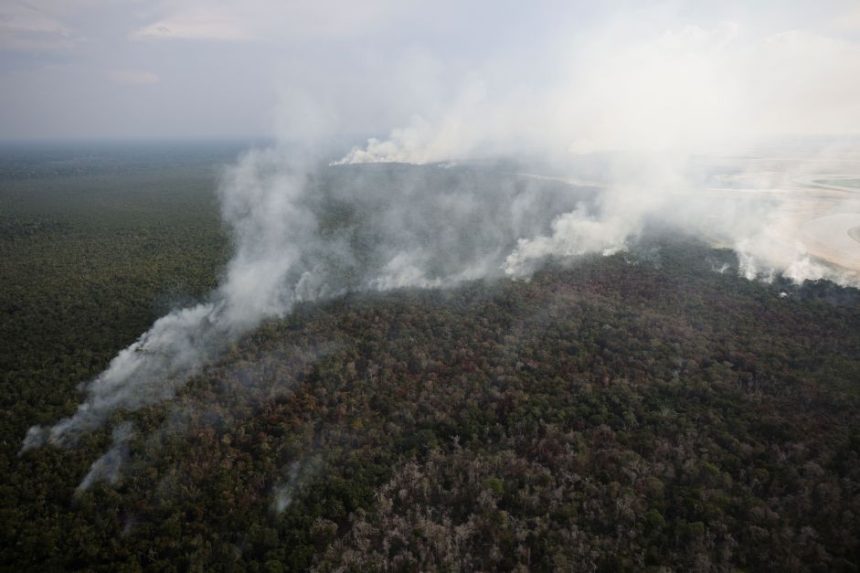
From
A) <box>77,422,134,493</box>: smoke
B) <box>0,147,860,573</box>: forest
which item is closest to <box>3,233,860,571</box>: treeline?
<box>0,147,860,573</box>: forest

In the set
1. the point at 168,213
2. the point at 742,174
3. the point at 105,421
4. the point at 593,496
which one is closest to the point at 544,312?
the point at 593,496

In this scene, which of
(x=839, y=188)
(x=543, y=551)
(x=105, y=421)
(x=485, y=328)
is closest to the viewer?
(x=543, y=551)

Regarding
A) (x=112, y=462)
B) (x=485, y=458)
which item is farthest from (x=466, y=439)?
(x=112, y=462)

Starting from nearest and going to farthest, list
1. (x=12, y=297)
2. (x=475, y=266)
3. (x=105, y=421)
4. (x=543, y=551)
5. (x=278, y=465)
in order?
(x=543, y=551) < (x=278, y=465) < (x=105, y=421) < (x=12, y=297) < (x=475, y=266)

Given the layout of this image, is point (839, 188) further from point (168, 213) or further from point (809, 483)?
point (168, 213)

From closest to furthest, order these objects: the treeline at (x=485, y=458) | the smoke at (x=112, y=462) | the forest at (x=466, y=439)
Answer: the treeline at (x=485, y=458) < the forest at (x=466, y=439) < the smoke at (x=112, y=462)

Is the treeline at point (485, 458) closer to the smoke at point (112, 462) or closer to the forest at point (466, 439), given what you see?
the forest at point (466, 439)

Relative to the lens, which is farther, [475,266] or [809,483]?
[475,266]

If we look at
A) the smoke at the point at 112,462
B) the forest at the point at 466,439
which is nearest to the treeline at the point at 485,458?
the forest at the point at 466,439
